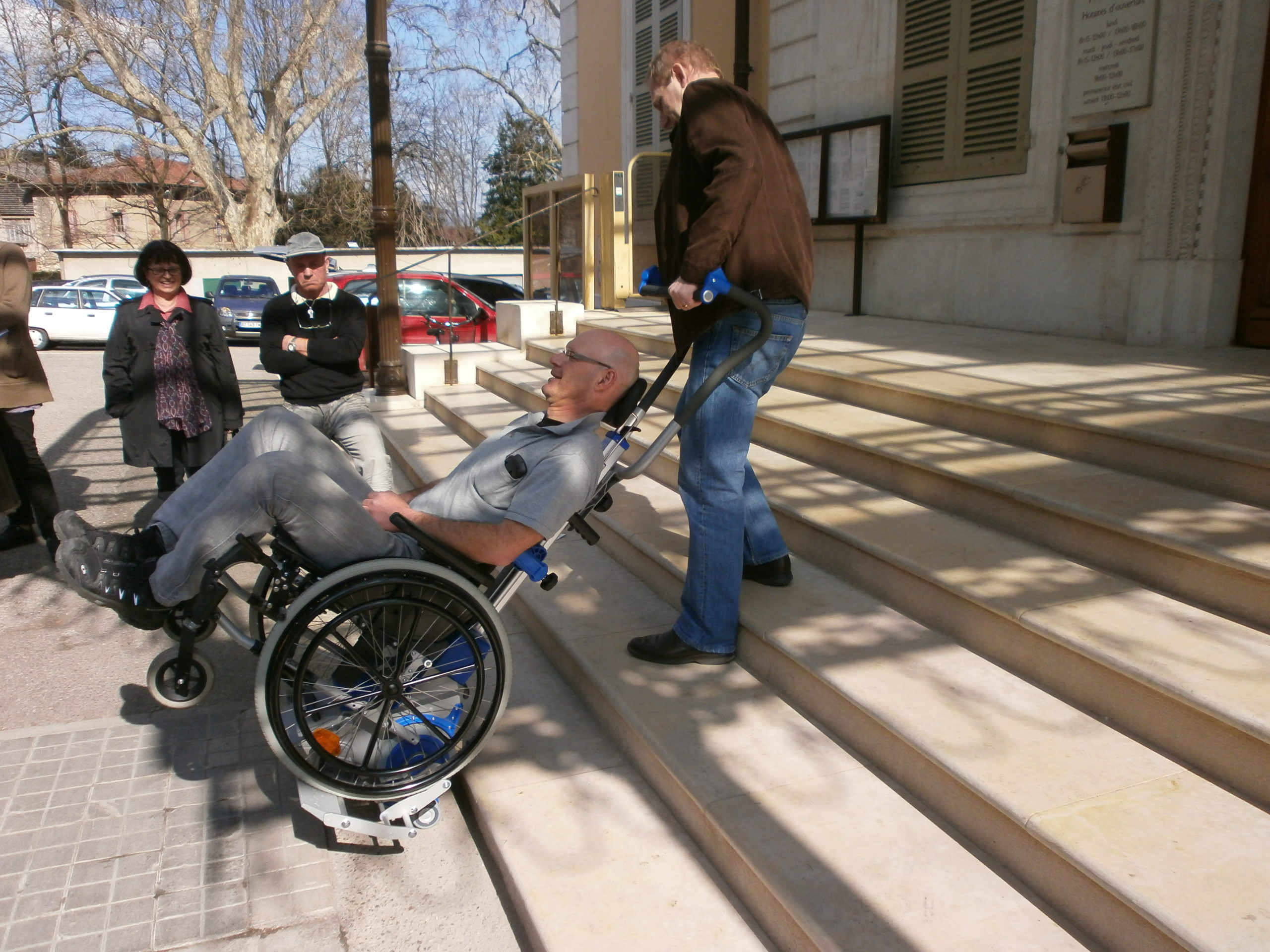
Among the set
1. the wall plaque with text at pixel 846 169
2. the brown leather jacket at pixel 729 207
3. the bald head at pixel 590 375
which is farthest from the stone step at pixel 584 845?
the wall plaque with text at pixel 846 169

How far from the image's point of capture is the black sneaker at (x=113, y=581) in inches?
109

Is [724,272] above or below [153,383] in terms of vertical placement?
above

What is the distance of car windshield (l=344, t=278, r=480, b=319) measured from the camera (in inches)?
495

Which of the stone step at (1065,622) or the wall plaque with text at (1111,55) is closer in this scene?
the stone step at (1065,622)

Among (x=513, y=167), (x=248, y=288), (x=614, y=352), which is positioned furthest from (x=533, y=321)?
(x=513, y=167)

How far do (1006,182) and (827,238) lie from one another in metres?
2.23

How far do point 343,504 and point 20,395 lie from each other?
3394 millimetres

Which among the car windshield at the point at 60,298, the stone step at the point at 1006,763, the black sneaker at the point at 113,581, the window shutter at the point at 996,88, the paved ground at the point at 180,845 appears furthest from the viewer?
the car windshield at the point at 60,298

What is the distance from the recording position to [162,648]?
13.5ft

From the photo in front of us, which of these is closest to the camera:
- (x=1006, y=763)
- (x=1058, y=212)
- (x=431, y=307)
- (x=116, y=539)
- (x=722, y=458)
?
(x=1006, y=763)

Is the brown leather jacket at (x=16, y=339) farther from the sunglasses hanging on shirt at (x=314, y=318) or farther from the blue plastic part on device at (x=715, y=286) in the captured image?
the blue plastic part on device at (x=715, y=286)

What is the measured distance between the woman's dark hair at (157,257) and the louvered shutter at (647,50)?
7.62 metres

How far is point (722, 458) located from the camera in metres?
3.04

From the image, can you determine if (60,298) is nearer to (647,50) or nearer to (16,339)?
(647,50)
